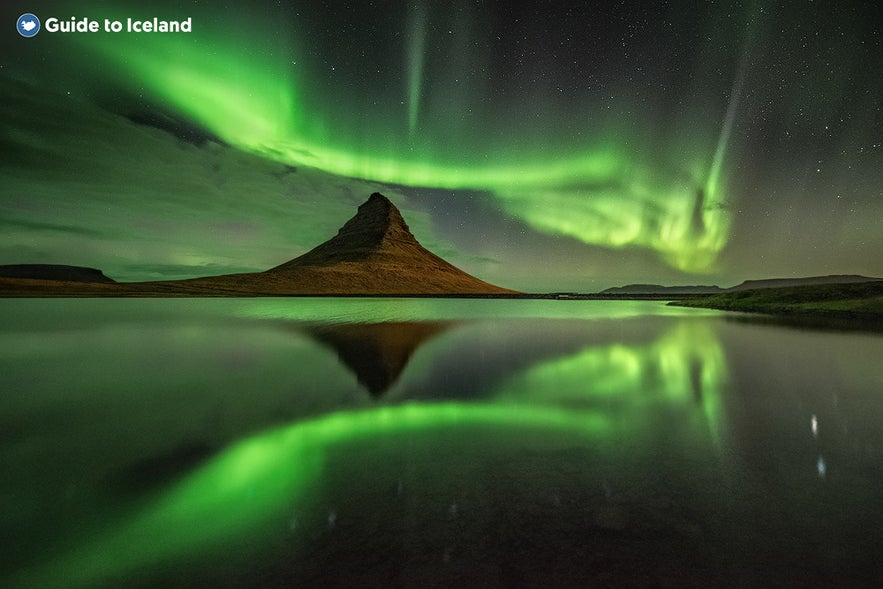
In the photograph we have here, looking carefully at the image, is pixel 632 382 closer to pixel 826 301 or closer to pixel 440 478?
pixel 440 478

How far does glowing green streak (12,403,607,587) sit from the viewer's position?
4.33 m

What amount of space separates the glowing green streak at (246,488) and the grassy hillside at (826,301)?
50.4m

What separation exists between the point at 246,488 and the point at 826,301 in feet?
219

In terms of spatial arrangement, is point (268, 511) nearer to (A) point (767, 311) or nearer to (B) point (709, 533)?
(B) point (709, 533)

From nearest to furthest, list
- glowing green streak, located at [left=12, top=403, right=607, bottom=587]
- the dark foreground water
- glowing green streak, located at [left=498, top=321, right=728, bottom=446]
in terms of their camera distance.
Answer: the dark foreground water, glowing green streak, located at [left=12, top=403, right=607, bottom=587], glowing green streak, located at [left=498, top=321, right=728, bottom=446]

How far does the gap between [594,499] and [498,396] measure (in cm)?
595

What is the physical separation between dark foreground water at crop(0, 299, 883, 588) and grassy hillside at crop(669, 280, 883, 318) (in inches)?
1515

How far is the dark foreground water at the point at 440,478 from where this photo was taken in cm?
412

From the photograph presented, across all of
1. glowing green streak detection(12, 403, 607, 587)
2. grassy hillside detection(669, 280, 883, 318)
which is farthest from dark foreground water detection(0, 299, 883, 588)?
grassy hillside detection(669, 280, 883, 318)

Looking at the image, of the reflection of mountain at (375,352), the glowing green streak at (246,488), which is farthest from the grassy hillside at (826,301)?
the glowing green streak at (246,488)

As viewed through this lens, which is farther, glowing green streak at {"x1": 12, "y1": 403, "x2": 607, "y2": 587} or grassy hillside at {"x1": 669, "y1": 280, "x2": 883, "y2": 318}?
grassy hillside at {"x1": 669, "y1": 280, "x2": 883, "y2": 318}

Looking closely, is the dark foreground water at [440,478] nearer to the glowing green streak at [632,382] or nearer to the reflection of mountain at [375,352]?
the glowing green streak at [632,382]

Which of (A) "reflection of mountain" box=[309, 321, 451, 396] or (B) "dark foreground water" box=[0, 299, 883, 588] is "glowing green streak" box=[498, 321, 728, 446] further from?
(A) "reflection of mountain" box=[309, 321, 451, 396]

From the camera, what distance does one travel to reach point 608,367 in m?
15.7
